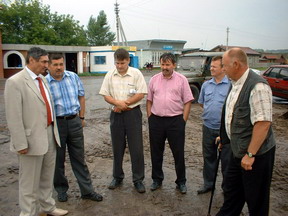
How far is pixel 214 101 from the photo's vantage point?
3.65 m

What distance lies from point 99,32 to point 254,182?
6338cm

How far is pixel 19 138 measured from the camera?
8.61ft

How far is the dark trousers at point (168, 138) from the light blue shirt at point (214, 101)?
0.36m

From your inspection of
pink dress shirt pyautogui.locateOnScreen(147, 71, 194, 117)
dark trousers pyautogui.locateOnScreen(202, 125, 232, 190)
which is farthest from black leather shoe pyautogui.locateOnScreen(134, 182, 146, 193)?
pink dress shirt pyautogui.locateOnScreen(147, 71, 194, 117)

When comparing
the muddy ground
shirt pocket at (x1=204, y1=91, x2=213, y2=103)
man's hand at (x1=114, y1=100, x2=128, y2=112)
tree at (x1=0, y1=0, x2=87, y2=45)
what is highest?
tree at (x1=0, y1=0, x2=87, y2=45)

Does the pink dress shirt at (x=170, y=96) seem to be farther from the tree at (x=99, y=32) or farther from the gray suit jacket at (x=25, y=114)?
the tree at (x=99, y=32)

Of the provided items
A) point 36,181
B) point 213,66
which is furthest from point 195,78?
point 36,181

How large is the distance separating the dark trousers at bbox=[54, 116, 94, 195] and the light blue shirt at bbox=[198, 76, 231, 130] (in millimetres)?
1742

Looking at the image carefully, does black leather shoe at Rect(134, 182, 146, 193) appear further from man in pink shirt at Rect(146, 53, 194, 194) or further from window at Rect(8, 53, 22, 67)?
window at Rect(8, 53, 22, 67)

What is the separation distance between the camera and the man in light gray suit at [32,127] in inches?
103

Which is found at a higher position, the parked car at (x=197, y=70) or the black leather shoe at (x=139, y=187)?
the parked car at (x=197, y=70)

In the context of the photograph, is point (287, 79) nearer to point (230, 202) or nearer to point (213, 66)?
point (213, 66)

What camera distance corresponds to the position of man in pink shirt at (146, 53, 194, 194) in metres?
3.67

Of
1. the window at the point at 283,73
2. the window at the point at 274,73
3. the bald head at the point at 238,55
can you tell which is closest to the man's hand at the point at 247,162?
the bald head at the point at 238,55
